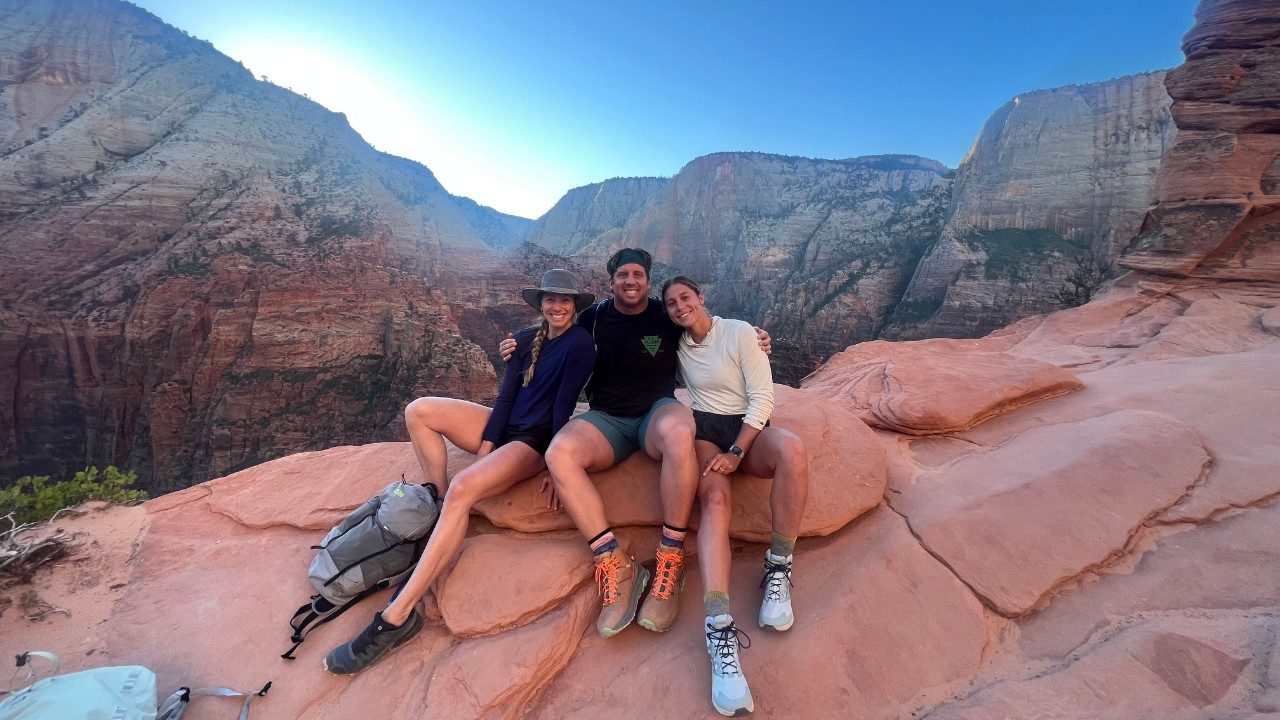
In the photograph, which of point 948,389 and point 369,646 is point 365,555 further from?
point 948,389

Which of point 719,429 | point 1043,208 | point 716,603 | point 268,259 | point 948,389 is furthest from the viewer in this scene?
point 1043,208

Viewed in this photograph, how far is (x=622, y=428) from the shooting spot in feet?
9.55

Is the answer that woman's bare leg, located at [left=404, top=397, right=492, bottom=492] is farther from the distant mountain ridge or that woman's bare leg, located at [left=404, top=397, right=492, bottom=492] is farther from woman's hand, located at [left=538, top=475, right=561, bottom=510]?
the distant mountain ridge

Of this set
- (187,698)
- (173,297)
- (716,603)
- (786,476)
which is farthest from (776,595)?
(173,297)

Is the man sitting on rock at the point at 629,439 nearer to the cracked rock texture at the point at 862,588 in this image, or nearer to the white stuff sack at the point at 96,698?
the cracked rock texture at the point at 862,588

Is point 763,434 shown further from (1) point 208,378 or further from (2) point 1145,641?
(1) point 208,378

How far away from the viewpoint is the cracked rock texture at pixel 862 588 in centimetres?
183

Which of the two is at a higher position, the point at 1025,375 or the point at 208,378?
the point at 1025,375

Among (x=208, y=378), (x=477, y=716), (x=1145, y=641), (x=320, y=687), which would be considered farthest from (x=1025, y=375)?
(x=208, y=378)

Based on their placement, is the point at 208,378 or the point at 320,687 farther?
the point at 208,378

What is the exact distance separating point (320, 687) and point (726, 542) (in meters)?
2.14

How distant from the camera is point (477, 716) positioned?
2.00 meters

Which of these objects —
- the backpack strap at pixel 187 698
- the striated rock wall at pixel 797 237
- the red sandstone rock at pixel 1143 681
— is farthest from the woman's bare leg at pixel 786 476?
the striated rock wall at pixel 797 237

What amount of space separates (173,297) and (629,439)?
89.8 ft
